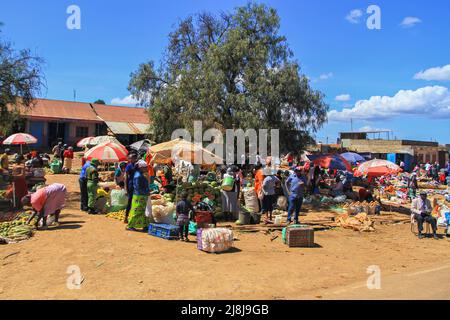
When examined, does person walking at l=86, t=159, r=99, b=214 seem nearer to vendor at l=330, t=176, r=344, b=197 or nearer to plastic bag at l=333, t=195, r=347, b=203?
plastic bag at l=333, t=195, r=347, b=203

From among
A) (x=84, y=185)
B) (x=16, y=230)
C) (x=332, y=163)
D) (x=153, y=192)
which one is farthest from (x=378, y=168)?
(x=16, y=230)

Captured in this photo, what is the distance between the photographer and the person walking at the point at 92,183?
12.1 meters

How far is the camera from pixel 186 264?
26.0 ft

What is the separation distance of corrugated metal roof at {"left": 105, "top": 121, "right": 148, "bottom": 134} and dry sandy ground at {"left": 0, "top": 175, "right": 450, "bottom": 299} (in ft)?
81.9

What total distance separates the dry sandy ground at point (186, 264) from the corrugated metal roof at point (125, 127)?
25.0 metres

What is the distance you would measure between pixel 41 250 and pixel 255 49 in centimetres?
1495

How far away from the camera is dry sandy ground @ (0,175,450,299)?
6441mm

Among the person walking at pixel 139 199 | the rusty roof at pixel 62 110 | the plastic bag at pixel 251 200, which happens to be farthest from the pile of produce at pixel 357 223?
the rusty roof at pixel 62 110

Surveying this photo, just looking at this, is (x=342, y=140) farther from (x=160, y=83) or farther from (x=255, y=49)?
(x=255, y=49)

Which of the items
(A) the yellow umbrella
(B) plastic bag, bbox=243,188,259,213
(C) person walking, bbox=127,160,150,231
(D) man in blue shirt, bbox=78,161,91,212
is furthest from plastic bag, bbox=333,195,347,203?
(D) man in blue shirt, bbox=78,161,91,212

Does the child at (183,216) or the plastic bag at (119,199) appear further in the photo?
the plastic bag at (119,199)

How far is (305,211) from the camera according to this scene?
51.9 feet

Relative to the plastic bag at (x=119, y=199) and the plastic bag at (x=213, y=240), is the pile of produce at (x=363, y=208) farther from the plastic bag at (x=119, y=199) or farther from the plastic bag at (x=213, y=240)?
the plastic bag at (x=119, y=199)
